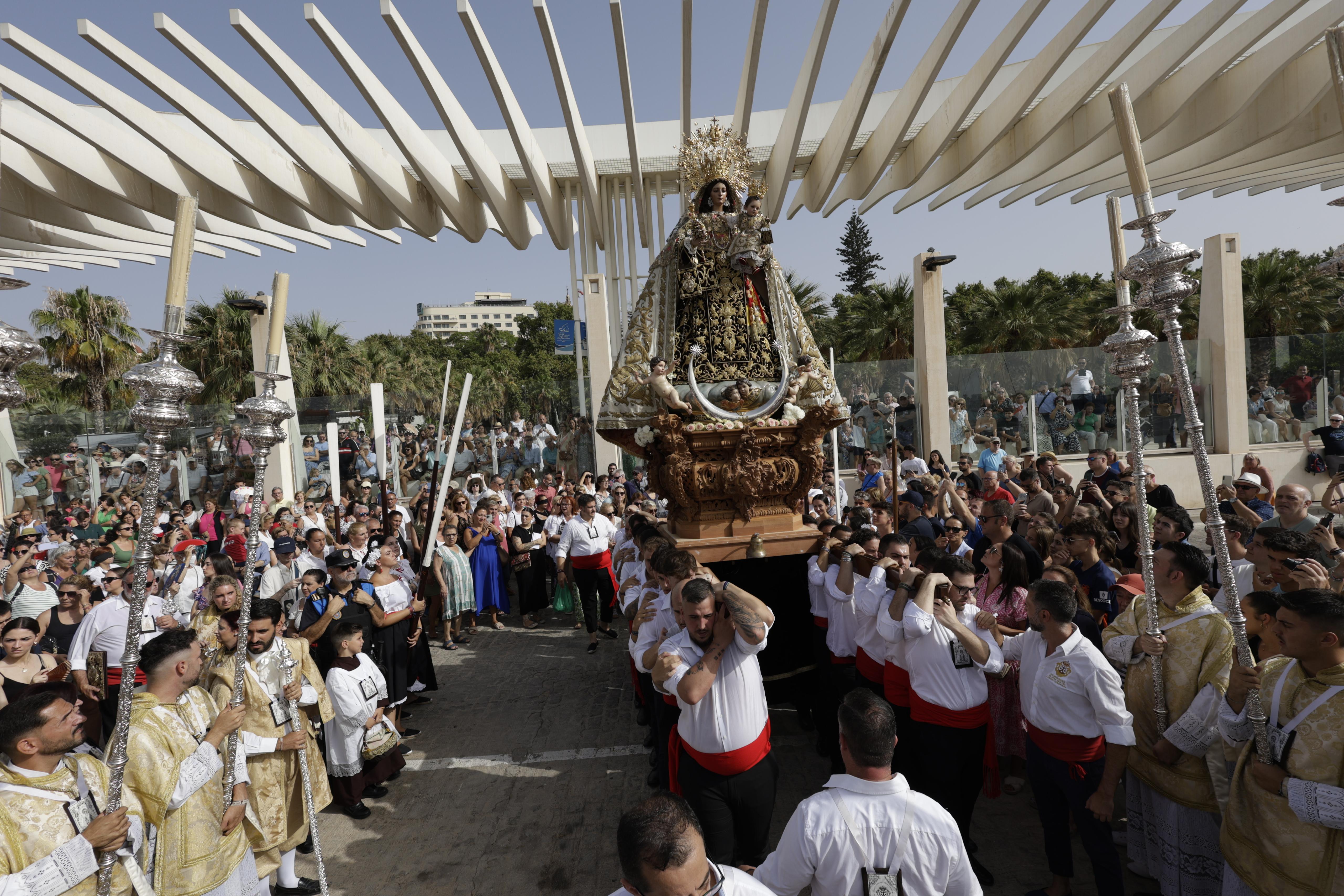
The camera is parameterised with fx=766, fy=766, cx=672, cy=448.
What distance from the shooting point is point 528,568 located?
9859 mm

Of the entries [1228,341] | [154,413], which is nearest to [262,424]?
[154,413]

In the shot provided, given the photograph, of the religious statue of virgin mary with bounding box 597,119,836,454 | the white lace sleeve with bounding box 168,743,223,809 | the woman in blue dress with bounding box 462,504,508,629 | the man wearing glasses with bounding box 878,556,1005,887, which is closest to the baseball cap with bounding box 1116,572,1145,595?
the man wearing glasses with bounding box 878,556,1005,887

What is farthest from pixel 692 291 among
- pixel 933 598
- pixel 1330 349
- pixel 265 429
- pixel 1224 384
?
pixel 1330 349

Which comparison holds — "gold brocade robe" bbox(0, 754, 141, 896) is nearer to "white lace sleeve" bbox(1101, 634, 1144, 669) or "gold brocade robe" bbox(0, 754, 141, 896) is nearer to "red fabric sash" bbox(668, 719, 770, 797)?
"red fabric sash" bbox(668, 719, 770, 797)

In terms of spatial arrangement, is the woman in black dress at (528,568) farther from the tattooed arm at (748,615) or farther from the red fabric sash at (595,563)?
the tattooed arm at (748,615)

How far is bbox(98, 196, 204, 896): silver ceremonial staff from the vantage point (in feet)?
7.95

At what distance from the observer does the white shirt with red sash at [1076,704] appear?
3.32m

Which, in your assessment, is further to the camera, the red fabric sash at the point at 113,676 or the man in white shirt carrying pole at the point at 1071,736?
the red fabric sash at the point at 113,676

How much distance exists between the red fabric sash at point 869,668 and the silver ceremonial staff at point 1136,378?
1.61 metres

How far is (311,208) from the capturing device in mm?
12023

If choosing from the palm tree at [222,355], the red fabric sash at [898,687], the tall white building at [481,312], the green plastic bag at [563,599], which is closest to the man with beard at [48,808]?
the red fabric sash at [898,687]

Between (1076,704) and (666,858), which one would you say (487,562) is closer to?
(1076,704)

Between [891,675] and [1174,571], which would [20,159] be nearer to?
[891,675]

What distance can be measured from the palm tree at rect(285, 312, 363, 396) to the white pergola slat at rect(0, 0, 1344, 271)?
765 cm
